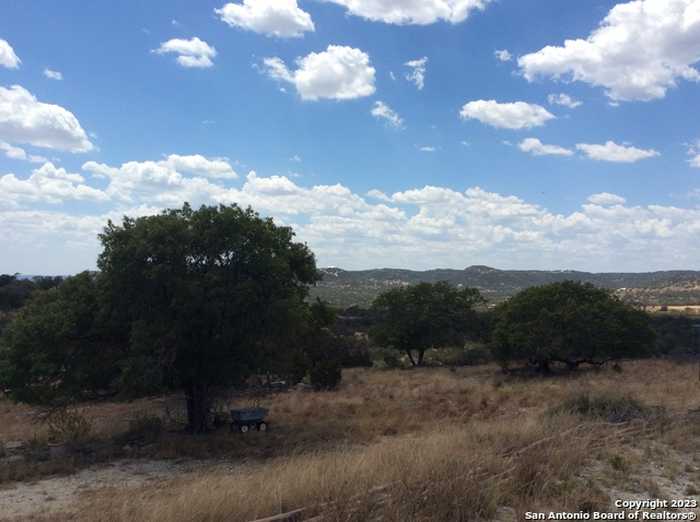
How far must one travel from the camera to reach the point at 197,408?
18.0 m

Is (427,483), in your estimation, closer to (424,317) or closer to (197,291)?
(197,291)

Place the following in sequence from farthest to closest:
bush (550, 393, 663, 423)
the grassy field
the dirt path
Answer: bush (550, 393, 663, 423) < the dirt path < the grassy field

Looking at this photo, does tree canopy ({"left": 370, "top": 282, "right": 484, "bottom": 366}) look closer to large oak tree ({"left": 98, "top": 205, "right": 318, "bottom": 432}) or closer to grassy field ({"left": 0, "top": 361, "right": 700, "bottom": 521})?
grassy field ({"left": 0, "top": 361, "right": 700, "bottom": 521})

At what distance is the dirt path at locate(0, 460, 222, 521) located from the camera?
10.4 m

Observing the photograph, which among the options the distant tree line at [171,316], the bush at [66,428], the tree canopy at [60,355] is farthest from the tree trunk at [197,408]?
the bush at [66,428]

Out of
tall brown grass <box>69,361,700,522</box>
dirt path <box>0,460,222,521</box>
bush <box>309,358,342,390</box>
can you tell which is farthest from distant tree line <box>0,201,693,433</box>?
bush <box>309,358,342,390</box>

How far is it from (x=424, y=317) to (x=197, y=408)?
2938 cm

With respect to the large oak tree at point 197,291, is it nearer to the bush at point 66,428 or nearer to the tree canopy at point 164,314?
the tree canopy at point 164,314

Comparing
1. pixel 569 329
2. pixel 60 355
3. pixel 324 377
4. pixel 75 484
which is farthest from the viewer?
pixel 569 329

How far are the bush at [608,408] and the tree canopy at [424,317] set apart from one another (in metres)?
31.0

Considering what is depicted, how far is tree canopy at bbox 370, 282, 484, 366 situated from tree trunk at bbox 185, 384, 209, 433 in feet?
95.6

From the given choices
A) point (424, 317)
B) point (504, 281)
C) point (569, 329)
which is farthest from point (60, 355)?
point (504, 281)

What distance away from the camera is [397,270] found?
182375 mm

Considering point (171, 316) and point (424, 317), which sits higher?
point (171, 316)
